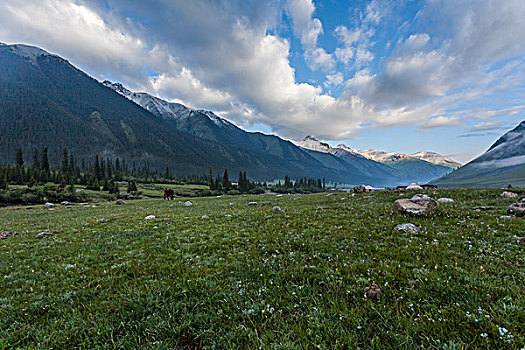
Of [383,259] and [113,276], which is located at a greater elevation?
[383,259]

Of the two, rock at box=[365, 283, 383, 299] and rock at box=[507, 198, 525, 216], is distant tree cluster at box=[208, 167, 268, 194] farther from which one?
rock at box=[365, 283, 383, 299]

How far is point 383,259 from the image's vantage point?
7.57 m

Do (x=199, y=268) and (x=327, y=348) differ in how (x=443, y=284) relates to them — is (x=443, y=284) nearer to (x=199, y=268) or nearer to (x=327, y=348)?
(x=327, y=348)

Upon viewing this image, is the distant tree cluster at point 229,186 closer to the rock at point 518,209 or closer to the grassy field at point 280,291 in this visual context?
the grassy field at point 280,291

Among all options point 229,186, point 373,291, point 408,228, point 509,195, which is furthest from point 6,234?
point 229,186

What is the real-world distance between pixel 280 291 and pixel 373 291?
2647mm

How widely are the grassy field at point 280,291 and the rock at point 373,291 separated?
16 cm

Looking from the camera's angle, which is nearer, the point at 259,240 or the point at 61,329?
the point at 61,329

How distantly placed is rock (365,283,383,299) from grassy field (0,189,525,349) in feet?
0.54

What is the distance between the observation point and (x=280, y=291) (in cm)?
614

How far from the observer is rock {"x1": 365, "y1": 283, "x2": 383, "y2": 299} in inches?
218

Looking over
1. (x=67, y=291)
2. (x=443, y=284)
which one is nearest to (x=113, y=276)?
(x=67, y=291)

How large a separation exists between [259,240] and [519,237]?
1166 cm

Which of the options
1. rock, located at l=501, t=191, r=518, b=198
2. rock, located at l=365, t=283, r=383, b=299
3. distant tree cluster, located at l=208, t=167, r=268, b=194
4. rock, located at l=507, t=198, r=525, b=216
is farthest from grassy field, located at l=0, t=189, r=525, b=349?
distant tree cluster, located at l=208, t=167, r=268, b=194
